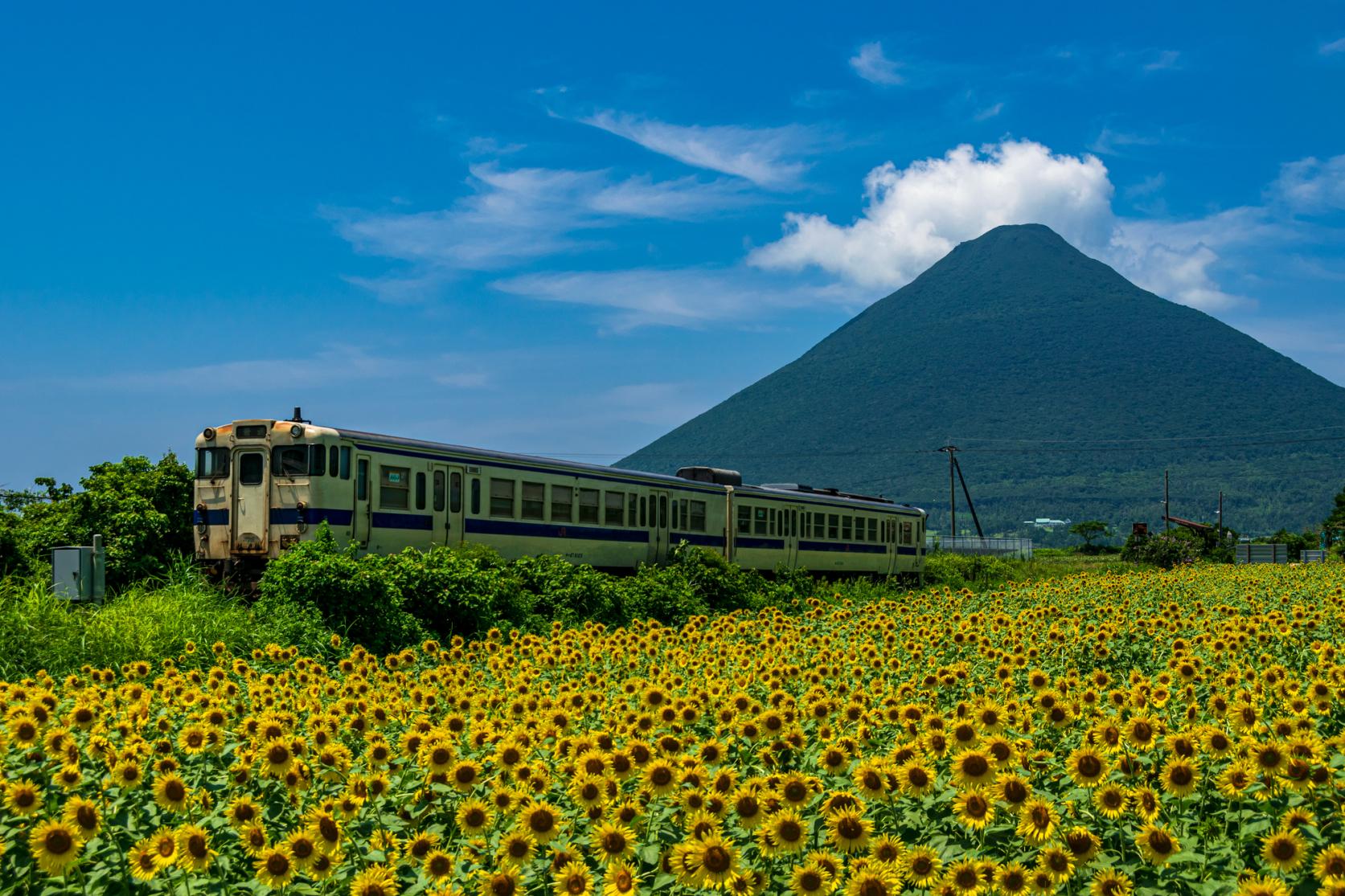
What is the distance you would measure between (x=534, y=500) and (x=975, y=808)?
17248 mm

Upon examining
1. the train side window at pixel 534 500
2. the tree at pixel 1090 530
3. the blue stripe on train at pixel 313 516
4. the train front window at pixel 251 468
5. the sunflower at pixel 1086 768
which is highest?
the train front window at pixel 251 468

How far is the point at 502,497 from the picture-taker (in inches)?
805

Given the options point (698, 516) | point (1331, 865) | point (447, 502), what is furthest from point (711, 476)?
point (1331, 865)

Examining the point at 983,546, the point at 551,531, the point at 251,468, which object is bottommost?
the point at 983,546

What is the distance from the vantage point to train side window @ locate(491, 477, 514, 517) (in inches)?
798

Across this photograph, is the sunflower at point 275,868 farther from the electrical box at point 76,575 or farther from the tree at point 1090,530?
the tree at point 1090,530

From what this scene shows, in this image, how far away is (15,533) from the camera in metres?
18.2

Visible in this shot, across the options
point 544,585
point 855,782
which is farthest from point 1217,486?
point 855,782

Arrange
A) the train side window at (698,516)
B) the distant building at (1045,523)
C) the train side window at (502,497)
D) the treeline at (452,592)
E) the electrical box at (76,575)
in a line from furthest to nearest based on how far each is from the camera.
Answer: the distant building at (1045,523), the train side window at (698,516), the train side window at (502,497), the treeline at (452,592), the electrical box at (76,575)

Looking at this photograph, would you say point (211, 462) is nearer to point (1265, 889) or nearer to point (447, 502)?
point (447, 502)

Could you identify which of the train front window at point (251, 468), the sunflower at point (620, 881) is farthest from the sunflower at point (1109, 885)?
the train front window at point (251, 468)

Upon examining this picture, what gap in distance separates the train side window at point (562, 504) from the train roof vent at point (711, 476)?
204 inches

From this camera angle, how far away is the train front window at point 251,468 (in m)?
18.3

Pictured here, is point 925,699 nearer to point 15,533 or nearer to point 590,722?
point 590,722
